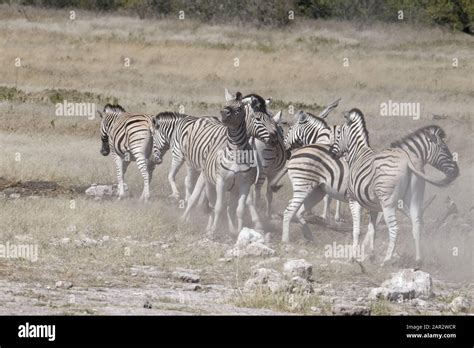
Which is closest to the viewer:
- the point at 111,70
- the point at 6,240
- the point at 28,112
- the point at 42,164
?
the point at 6,240

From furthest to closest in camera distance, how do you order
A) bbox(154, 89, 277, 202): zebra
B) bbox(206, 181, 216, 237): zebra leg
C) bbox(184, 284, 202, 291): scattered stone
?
bbox(154, 89, 277, 202): zebra
bbox(206, 181, 216, 237): zebra leg
bbox(184, 284, 202, 291): scattered stone

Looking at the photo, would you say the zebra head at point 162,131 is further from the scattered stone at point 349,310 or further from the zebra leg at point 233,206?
the scattered stone at point 349,310

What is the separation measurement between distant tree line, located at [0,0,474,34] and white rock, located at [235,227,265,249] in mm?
32245

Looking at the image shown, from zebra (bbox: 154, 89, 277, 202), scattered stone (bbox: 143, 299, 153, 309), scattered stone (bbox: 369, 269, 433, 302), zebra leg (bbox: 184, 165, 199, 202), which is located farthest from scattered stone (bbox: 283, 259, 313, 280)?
zebra leg (bbox: 184, 165, 199, 202)

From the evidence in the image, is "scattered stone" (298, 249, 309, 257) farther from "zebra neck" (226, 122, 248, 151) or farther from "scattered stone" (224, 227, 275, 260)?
"zebra neck" (226, 122, 248, 151)

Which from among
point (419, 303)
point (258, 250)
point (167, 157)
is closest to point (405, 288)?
point (419, 303)

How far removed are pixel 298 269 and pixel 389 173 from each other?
6.76 ft

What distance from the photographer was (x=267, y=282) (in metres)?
11.5

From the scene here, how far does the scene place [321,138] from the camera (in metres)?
17.2

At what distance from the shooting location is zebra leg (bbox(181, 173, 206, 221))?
15689mm

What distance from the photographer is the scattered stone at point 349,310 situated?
398 inches
